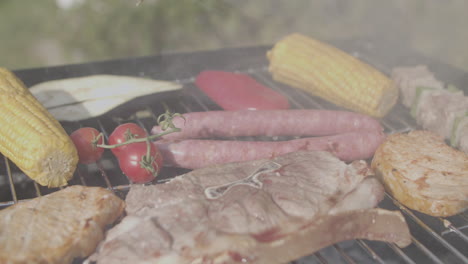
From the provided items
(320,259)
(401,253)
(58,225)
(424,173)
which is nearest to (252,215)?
(320,259)

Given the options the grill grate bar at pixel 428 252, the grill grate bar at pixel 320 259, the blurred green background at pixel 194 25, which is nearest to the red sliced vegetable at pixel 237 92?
the grill grate bar at pixel 320 259

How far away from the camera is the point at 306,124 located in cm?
484

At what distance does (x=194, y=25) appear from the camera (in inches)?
366

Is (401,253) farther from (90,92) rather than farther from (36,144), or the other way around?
(90,92)

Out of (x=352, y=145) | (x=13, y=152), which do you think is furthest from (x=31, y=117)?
(x=352, y=145)

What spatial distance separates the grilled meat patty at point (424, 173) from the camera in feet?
12.2

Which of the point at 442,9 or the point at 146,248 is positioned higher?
the point at 442,9

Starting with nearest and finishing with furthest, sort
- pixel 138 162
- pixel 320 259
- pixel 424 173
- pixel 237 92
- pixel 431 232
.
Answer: pixel 320 259
pixel 431 232
pixel 424 173
pixel 138 162
pixel 237 92

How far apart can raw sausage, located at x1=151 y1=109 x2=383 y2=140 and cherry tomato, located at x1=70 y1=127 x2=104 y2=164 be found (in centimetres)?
82

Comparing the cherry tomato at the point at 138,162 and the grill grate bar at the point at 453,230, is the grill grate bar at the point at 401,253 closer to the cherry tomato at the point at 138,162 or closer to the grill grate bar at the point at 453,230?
the grill grate bar at the point at 453,230

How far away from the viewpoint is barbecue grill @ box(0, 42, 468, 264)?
150 inches

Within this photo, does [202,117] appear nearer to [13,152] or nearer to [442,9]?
[13,152]

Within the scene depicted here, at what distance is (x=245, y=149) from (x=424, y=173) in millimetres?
1551

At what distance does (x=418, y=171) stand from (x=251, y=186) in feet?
4.90
